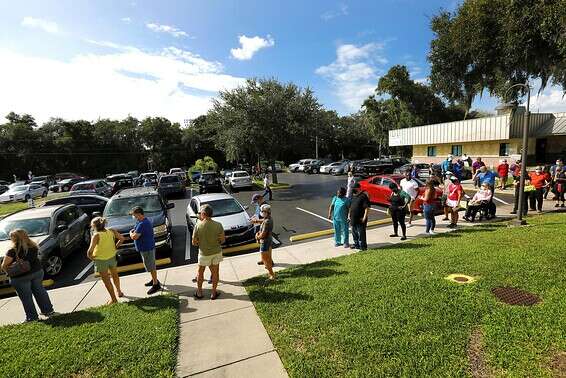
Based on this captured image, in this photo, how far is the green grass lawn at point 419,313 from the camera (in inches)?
138

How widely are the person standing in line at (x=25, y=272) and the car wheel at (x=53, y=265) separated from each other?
2.70 metres

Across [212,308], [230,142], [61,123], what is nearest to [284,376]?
[212,308]

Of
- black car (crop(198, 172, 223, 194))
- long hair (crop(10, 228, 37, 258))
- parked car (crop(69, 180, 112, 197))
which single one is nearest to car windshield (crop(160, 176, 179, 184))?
black car (crop(198, 172, 223, 194))

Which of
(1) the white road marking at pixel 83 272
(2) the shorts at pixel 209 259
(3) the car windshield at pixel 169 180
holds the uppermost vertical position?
(3) the car windshield at pixel 169 180

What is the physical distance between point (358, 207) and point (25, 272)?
671cm

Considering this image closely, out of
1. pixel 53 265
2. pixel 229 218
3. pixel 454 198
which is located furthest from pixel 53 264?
pixel 454 198

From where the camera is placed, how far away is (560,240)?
7.07 meters

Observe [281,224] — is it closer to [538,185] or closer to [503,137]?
[538,185]

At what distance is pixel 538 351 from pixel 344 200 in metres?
5.05

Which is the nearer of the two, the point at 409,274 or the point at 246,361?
the point at 246,361

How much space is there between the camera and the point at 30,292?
208 inches

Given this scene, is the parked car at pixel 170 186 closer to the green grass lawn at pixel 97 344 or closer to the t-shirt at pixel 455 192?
the green grass lawn at pixel 97 344

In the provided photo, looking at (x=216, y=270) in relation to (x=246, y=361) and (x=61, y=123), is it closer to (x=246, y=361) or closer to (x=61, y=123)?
(x=246, y=361)

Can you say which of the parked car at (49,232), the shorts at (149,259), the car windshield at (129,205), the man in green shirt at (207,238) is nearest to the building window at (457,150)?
the car windshield at (129,205)
